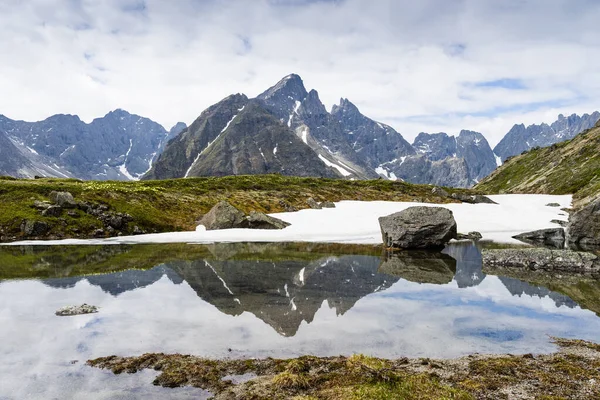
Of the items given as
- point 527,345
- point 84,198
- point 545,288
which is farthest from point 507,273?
point 84,198

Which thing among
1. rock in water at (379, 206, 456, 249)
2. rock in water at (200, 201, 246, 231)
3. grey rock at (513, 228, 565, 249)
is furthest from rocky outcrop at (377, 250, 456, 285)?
rock in water at (200, 201, 246, 231)

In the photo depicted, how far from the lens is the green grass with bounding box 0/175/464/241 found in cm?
4897

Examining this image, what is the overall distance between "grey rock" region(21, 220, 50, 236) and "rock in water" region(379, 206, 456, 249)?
1655 inches

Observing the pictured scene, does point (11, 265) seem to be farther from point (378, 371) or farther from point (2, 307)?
point (378, 371)

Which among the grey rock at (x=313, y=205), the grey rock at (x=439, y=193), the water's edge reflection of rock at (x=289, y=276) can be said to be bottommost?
the water's edge reflection of rock at (x=289, y=276)

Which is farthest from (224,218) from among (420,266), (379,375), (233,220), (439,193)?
(439,193)

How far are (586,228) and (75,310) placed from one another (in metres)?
54.0

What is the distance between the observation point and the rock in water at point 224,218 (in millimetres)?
54969

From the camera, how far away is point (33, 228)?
4675cm

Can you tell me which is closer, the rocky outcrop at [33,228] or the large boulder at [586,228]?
the large boulder at [586,228]

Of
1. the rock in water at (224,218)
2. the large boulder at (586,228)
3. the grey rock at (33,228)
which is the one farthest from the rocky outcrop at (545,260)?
the grey rock at (33,228)

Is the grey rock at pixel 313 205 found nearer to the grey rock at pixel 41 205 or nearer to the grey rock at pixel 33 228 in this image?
the grey rock at pixel 41 205

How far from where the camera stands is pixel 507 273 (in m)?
29.7

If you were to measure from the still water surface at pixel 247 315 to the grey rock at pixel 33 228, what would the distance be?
1583cm
